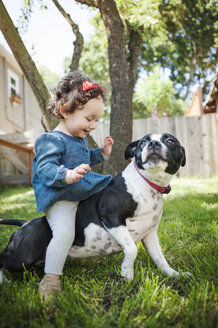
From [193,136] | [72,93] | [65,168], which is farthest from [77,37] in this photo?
[193,136]

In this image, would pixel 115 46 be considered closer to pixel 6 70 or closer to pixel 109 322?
pixel 109 322

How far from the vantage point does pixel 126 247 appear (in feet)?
5.55

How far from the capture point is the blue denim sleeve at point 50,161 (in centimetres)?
168

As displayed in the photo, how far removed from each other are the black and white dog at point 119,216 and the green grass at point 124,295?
0.46 feet

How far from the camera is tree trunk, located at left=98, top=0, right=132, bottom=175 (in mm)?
3930

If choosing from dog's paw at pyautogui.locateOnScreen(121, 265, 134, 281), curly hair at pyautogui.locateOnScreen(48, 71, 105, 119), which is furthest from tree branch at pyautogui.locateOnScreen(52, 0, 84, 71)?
dog's paw at pyautogui.locateOnScreen(121, 265, 134, 281)

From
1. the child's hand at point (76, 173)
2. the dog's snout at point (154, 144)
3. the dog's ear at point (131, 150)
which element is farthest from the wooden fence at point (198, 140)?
the child's hand at point (76, 173)

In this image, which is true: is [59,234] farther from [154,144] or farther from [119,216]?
[154,144]

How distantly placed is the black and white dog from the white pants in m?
0.10

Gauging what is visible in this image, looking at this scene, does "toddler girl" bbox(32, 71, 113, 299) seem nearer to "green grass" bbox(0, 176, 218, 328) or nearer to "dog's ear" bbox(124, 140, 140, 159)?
"green grass" bbox(0, 176, 218, 328)

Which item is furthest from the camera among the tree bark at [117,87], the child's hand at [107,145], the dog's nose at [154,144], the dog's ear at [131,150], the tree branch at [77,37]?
the tree branch at [77,37]

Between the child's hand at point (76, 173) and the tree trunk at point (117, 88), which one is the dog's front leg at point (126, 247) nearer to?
the child's hand at point (76, 173)

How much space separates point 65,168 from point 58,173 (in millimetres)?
69

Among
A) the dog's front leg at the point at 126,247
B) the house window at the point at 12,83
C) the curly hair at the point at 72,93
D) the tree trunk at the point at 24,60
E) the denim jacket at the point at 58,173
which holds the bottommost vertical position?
the dog's front leg at the point at 126,247
